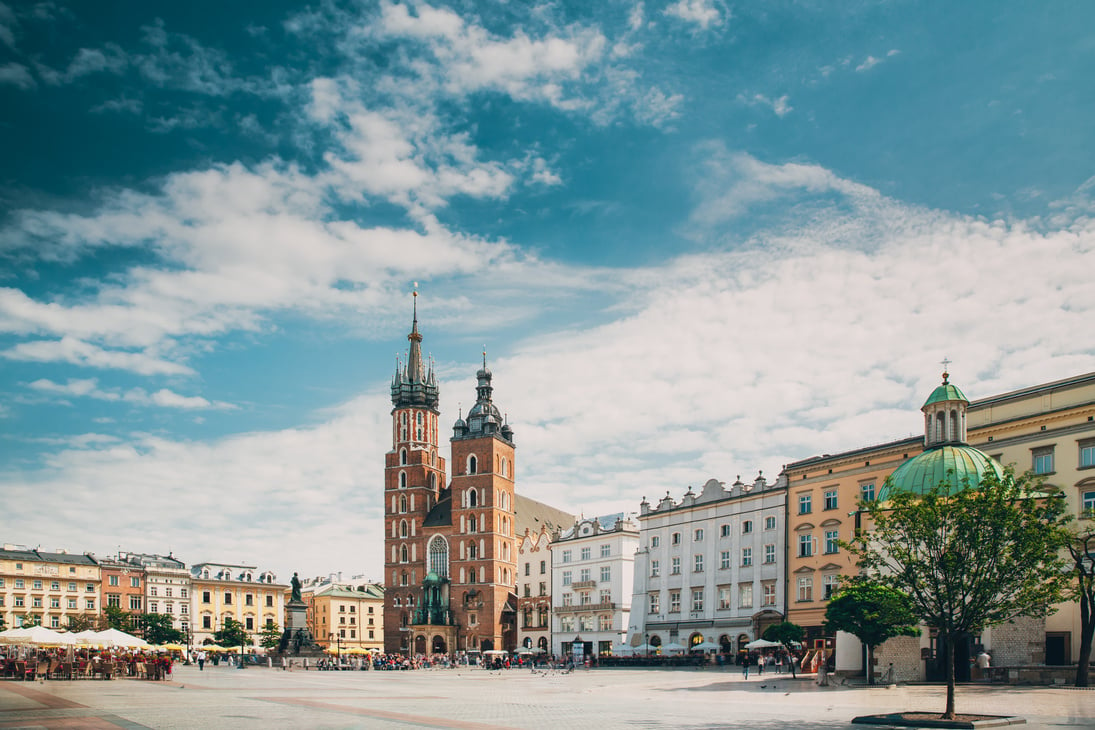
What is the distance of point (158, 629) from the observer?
363ft

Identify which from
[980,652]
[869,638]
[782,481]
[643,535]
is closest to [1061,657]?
[980,652]

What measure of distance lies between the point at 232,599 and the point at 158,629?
81.9ft

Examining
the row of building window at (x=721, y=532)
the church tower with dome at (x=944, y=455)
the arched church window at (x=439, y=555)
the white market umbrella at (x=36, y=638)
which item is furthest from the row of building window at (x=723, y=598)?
the arched church window at (x=439, y=555)

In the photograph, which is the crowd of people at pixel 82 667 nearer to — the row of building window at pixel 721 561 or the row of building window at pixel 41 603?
the row of building window at pixel 721 561

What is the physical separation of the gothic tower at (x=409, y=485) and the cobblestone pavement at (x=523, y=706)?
77.3 metres

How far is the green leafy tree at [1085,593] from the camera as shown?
3472 centimetres

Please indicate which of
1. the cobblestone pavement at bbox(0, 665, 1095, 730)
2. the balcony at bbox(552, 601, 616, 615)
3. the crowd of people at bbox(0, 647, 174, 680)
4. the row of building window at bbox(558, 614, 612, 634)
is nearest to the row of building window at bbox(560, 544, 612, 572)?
the balcony at bbox(552, 601, 616, 615)

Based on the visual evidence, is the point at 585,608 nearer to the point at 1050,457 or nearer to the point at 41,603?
the point at 1050,457

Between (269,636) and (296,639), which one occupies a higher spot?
(296,639)

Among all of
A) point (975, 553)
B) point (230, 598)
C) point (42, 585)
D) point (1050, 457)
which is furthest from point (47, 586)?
point (975, 553)

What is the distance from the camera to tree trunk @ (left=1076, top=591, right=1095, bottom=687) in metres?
34.8

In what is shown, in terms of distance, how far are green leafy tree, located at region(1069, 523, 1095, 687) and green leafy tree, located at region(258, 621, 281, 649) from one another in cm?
10398

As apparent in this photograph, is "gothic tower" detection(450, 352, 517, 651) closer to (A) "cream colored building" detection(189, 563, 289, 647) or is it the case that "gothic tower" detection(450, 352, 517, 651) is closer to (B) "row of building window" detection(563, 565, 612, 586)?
(B) "row of building window" detection(563, 565, 612, 586)

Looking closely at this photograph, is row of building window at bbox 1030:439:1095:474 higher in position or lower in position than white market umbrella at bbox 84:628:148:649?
higher
